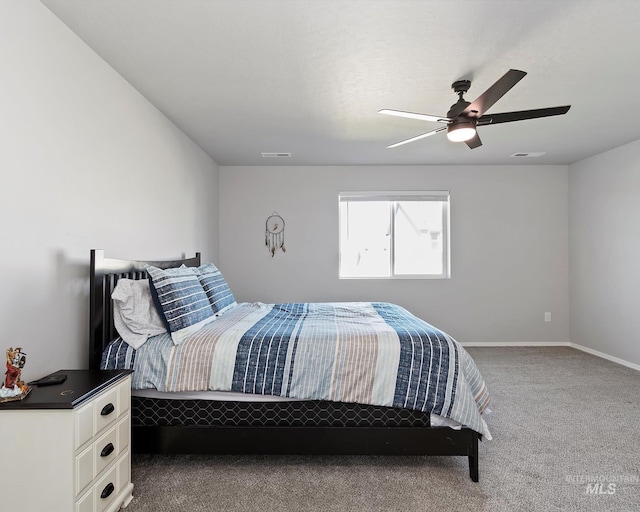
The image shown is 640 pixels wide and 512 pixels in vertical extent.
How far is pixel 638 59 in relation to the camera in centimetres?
229

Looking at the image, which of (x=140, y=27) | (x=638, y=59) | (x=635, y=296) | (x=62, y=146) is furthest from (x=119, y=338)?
(x=635, y=296)

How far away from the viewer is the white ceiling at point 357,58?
1.84 metres

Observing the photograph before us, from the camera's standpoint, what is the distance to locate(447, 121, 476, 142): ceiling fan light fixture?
2.52 m

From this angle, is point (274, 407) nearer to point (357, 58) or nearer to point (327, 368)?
point (327, 368)

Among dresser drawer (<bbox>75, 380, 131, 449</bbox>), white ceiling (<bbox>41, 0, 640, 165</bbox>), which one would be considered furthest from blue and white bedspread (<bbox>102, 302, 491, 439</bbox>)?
white ceiling (<bbox>41, 0, 640, 165</bbox>)

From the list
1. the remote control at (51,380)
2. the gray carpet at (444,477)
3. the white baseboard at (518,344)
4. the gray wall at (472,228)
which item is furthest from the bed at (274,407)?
the white baseboard at (518,344)

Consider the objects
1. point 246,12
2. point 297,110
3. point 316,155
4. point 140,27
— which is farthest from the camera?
point 316,155

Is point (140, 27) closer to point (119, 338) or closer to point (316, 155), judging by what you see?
point (119, 338)

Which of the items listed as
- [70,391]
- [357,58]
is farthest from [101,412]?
[357,58]

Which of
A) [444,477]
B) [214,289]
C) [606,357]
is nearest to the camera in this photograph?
[444,477]

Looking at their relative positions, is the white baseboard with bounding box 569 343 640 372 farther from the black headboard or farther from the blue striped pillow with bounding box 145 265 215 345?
the black headboard

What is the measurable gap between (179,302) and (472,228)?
4.13m

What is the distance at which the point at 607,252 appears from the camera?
4.38 m

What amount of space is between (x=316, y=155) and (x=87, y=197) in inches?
111
